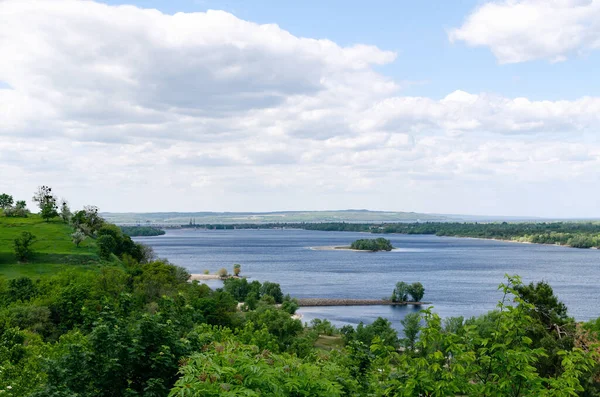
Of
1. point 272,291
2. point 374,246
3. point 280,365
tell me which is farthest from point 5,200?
point 374,246

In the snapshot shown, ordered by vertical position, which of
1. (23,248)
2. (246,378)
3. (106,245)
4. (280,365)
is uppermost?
(246,378)

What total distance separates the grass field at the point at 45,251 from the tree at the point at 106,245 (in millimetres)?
885

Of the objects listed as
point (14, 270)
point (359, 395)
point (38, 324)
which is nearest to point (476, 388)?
point (359, 395)

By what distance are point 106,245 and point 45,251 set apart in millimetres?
8421

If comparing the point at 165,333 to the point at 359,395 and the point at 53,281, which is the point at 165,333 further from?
the point at 53,281

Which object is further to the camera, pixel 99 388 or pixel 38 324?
pixel 38 324

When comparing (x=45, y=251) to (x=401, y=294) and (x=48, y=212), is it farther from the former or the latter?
(x=401, y=294)

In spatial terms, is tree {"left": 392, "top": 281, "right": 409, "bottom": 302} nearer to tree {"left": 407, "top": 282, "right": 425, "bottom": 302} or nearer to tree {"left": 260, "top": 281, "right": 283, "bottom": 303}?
tree {"left": 407, "top": 282, "right": 425, "bottom": 302}

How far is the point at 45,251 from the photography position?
65938mm

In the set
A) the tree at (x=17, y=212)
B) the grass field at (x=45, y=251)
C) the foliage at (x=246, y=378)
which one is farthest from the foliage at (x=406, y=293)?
the foliage at (x=246, y=378)

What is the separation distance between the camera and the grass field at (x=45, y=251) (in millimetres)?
59219

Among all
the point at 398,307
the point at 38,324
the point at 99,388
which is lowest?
the point at 398,307

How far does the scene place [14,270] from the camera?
190 ft

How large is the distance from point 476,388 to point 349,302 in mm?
75867
